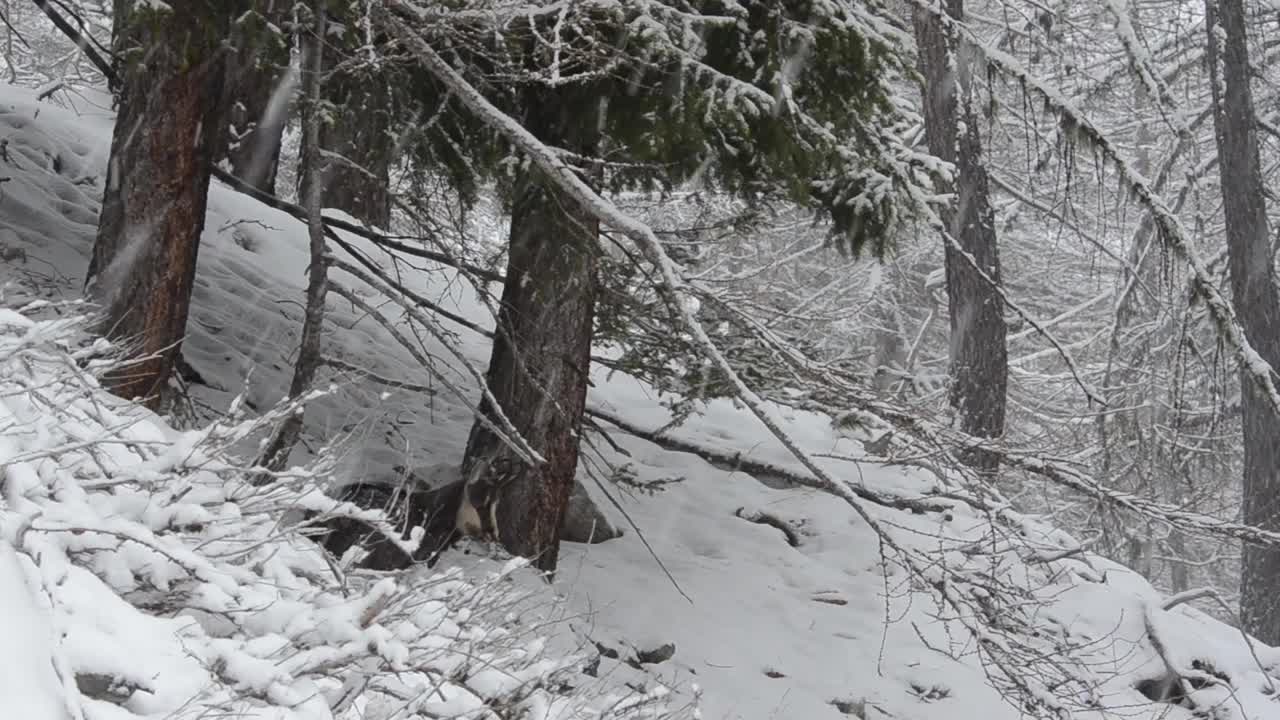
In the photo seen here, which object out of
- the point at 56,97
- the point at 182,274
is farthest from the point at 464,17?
the point at 56,97

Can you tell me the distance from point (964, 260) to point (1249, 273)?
305cm

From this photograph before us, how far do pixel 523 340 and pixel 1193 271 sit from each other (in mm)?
3201

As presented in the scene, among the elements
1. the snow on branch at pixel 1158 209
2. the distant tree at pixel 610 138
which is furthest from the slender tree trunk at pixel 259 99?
the snow on branch at pixel 1158 209

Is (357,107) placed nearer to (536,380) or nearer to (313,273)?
(313,273)

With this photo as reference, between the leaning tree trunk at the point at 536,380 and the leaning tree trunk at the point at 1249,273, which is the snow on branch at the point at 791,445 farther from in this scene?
the leaning tree trunk at the point at 1249,273

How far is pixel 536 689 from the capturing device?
9.89 ft

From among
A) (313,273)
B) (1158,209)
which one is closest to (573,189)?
(313,273)

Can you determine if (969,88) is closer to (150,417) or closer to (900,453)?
(900,453)

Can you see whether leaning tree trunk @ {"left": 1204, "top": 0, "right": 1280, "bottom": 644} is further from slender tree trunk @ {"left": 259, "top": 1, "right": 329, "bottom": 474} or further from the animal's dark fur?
slender tree trunk @ {"left": 259, "top": 1, "right": 329, "bottom": 474}

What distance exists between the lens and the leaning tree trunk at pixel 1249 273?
938 centimetres

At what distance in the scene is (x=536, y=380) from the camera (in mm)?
5547

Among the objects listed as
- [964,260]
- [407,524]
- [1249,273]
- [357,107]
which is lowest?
[407,524]

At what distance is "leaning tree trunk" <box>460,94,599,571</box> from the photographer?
5.57 metres

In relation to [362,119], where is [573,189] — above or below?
below
